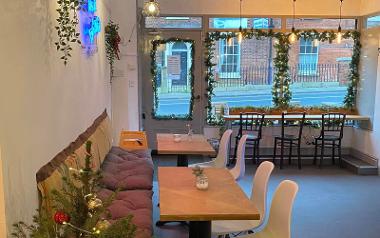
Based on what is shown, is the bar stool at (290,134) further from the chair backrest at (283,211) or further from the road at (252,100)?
the chair backrest at (283,211)

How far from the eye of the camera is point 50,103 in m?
2.97

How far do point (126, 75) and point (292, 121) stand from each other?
3437mm

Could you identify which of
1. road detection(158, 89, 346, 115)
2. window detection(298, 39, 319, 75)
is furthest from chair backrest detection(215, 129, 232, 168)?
window detection(298, 39, 319, 75)

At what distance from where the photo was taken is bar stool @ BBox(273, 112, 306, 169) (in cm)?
743

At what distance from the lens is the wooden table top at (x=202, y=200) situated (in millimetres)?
2590

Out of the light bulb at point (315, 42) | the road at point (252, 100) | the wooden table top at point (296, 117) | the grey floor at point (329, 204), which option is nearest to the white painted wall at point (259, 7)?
the light bulb at point (315, 42)

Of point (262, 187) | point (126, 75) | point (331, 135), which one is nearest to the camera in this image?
point (262, 187)

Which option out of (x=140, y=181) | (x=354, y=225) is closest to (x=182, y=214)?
(x=140, y=181)

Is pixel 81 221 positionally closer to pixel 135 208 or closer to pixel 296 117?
pixel 135 208

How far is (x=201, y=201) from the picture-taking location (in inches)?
111

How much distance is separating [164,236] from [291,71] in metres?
5.25

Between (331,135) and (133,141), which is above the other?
(133,141)

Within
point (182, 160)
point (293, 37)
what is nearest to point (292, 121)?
point (293, 37)

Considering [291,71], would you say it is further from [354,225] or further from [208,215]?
[208,215]
